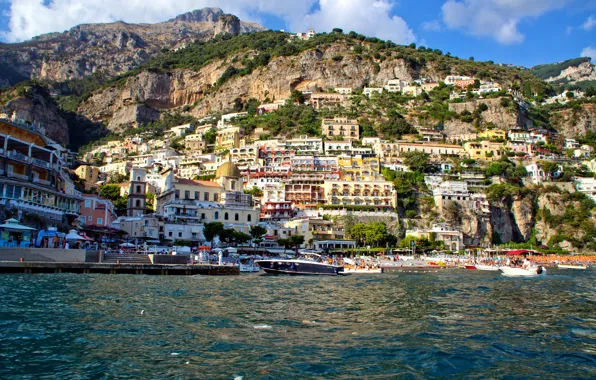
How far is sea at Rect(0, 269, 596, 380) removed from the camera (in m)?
11.1

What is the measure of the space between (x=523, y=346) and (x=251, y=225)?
5462 centimetres

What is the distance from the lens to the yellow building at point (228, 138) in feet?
367

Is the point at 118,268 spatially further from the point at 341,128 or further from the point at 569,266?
the point at 341,128

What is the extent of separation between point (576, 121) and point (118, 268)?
401 feet

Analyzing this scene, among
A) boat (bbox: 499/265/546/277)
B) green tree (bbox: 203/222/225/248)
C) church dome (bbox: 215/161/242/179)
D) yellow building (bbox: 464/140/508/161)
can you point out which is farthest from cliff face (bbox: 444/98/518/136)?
green tree (bbox: 203/222/225/248)

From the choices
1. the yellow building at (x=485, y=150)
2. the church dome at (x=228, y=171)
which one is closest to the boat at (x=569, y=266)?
the yellow building at (x=485, y=150)

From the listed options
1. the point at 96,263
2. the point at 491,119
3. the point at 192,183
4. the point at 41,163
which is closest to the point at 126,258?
the point at 96,263

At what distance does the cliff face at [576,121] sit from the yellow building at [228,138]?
78873mm

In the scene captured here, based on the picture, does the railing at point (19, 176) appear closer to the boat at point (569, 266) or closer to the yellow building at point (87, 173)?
the yellow building at point (87, 173)

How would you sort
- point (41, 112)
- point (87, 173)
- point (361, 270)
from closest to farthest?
point (361, 270)
point (87, 173)
point (41, 112)

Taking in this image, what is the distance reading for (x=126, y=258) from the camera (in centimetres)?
4025

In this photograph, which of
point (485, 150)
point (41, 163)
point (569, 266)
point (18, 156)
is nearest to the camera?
point (18, 156)

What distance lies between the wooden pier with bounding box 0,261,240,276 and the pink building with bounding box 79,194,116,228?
18.6 m

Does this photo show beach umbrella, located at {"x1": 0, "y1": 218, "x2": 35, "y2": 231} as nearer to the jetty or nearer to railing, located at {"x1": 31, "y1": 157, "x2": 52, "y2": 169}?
the jetty
